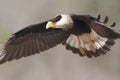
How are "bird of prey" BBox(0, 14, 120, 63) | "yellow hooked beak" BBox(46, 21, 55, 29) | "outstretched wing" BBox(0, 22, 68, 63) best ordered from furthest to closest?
1. "outstretched wing" BBox(0, 22, 68, 63)
2. "bird of prey" BBox(0, 14, 120, 63)
3. "yellow hooked beak" BBox(46, 21, 55, 29)

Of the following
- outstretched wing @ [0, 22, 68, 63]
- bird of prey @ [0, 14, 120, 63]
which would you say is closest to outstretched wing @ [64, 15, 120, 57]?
bird of prey @ [0, 14, 120, 63]

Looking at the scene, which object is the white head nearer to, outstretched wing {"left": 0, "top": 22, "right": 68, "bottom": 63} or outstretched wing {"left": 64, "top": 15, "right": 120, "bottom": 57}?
outstretched wing {"left": 64, "top": 15, "right": 120, "bottom": 57}

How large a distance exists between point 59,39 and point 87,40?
27 centimetres

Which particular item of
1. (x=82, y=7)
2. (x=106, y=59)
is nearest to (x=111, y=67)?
(x=106, y=59)

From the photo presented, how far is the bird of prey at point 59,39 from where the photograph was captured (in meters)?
5.88

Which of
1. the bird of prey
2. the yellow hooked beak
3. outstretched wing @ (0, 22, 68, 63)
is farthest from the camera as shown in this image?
outstretched wing @ (0, 22, 68, 63)

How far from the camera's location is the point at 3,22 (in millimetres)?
8695

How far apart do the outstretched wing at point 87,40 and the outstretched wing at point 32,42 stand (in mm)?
160

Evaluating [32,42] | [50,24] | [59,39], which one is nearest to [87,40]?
[59,39]

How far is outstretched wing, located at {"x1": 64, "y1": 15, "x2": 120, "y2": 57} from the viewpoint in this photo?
18.8ft

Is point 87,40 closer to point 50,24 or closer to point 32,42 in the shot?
point 32,42

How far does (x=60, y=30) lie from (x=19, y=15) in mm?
2558

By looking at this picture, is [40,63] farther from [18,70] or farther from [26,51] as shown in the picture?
[26,51]

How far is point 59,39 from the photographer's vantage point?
6.19 m
